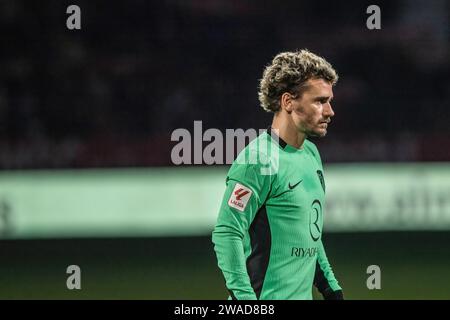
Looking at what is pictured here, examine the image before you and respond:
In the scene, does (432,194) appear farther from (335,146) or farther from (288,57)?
(288,57)

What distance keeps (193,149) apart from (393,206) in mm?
2090

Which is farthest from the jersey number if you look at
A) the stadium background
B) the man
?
the stadium background

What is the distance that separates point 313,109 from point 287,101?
0.45 ft

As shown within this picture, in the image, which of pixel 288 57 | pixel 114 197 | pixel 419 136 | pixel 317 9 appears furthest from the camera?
pixel 317 9

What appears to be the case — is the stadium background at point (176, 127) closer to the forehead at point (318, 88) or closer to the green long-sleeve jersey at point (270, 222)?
the green long-sleeve jersey at point (270, 222)

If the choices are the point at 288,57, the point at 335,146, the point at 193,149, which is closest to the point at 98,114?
the point at 193,149

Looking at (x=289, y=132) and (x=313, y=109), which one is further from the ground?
(x=313, y=109)

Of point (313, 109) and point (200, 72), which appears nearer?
point (313, 109)

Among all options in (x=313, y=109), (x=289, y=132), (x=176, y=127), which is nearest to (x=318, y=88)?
(x=313, y=109)

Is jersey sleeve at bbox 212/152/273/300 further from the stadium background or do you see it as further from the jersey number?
the stadium background

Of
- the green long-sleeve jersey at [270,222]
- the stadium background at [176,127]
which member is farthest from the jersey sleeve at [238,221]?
the stadium background at [176,127]

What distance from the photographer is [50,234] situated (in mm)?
9039

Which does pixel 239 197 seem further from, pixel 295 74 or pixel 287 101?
pixel 295 74

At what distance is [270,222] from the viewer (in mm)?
4168
